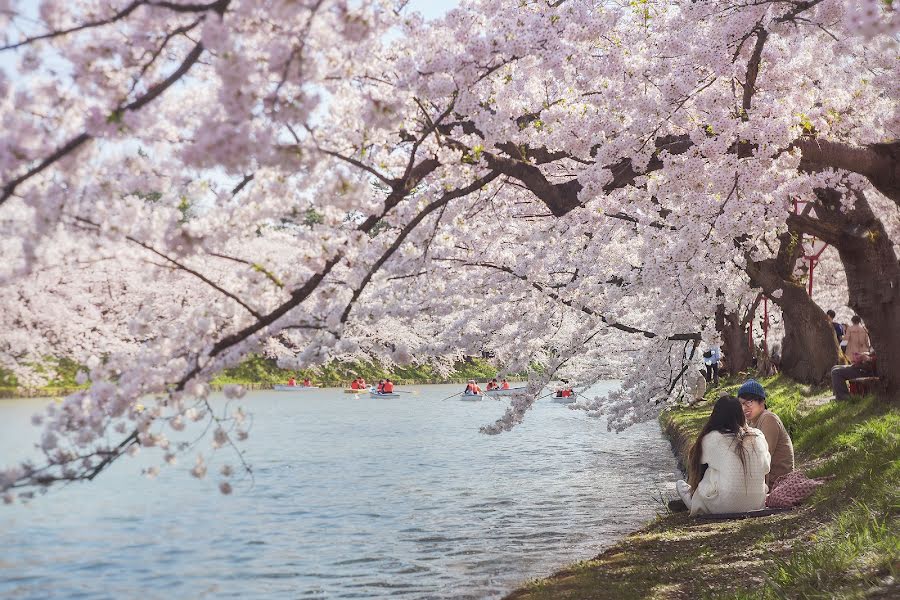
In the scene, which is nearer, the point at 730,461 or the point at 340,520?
the point at 730,461

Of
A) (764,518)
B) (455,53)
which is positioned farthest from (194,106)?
(764,518)

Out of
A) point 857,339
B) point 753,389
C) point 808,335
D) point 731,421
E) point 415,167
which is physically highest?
point 415,167

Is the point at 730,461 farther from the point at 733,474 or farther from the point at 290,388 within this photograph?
the point at 290,388

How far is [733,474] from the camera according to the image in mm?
7273

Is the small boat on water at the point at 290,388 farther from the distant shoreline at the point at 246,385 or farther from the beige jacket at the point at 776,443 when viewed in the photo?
the beige jacket at the point at 776,443

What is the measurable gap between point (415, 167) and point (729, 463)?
350 centimetres

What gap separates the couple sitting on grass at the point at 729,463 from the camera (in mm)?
7156

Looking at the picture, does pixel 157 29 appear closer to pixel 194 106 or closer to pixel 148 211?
pixel 194 106

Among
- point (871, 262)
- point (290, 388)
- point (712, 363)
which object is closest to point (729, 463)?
point (871, 262)

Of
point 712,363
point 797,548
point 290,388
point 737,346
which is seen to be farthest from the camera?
point 290,388

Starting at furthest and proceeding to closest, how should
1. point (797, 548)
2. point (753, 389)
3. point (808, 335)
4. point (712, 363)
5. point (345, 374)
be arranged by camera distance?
1. point (345, 374)
2. point (712, 363)
3. point (808, 335)
4. point (753, 389)
5. point (797, 548)

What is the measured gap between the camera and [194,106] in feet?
15.7

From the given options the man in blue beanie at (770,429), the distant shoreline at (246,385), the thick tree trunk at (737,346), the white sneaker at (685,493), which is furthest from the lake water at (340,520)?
the thick tree trunk at (737,346)

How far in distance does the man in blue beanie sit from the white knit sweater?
2.15 feet
